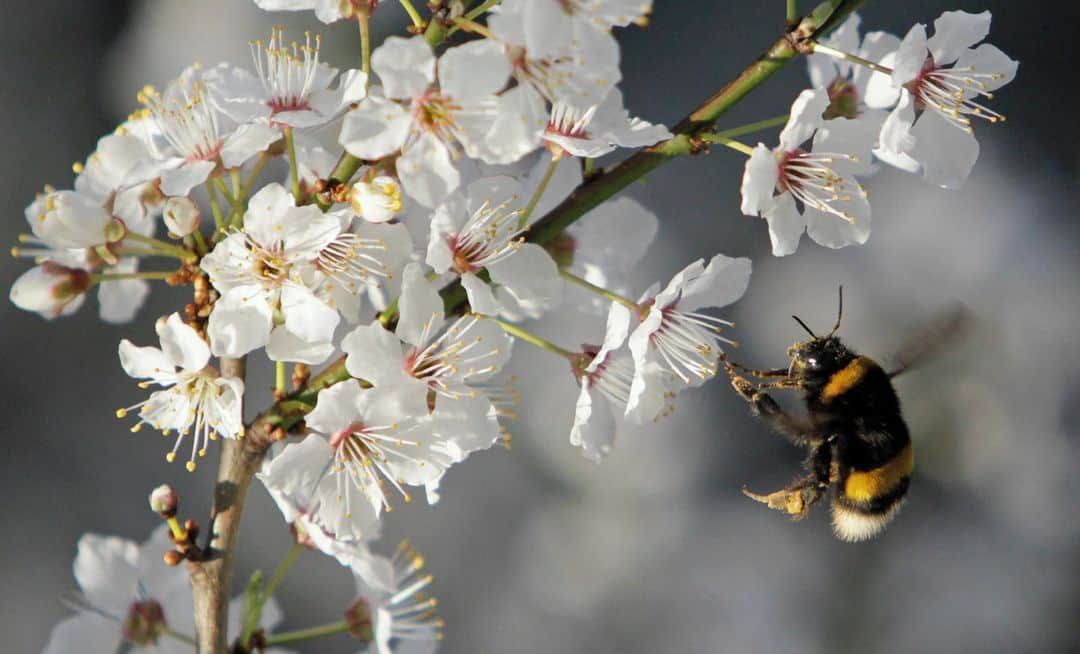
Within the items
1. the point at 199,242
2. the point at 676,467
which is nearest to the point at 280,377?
the point at 199,242

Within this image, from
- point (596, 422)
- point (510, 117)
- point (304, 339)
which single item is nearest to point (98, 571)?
point (304, 339)

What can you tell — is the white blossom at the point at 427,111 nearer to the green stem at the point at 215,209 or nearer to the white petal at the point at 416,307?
the white petal at the point at 416,307

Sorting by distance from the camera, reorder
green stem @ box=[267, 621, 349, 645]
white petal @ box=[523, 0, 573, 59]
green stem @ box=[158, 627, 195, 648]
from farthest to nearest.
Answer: green stem @ box=[158, 627, 195, 648], green stem @ box=[267, 621, 349, 645], white petal @ box=[523, 0, 573, 59]

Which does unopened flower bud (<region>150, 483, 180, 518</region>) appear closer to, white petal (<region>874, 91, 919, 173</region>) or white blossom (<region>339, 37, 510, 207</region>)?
white blossom (<region>339, 37, 510, 207</region>)

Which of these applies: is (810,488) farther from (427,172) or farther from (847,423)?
(427,172)

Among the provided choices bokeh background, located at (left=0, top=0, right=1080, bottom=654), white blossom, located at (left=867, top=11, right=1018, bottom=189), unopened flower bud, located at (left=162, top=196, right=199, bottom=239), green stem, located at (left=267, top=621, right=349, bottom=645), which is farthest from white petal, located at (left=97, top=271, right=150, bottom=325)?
bokeh background, located at (left=0, top=0, right=1080, bottom=654)

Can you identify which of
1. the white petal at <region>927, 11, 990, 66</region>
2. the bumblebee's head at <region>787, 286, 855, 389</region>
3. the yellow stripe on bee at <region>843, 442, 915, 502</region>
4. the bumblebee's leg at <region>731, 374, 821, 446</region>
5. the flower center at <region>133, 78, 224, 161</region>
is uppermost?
the flower center at <region>133, 78, 224, 161</region>

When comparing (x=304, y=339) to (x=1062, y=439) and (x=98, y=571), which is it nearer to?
(x=98, y=571)
